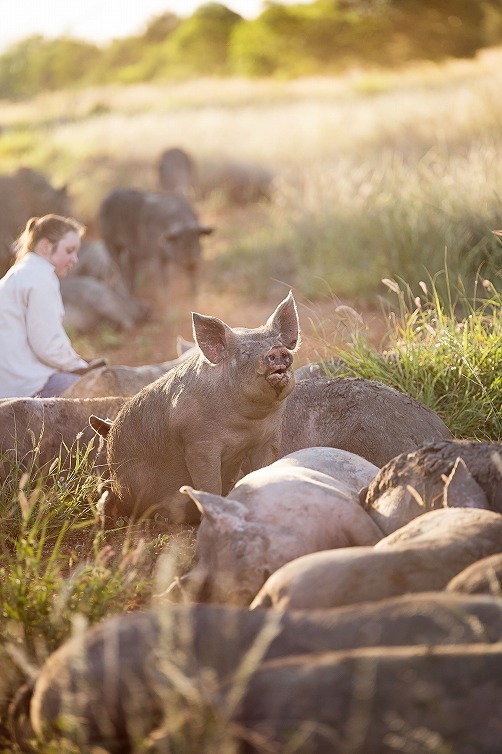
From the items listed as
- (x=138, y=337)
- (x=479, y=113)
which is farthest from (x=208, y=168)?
(x=138, y=337)

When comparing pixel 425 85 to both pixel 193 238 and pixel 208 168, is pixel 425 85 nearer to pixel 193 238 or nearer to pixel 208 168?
pixel 208 168

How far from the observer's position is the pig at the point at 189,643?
2.55 meters

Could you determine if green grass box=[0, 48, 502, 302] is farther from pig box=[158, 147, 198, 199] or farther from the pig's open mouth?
the pig's open mouth

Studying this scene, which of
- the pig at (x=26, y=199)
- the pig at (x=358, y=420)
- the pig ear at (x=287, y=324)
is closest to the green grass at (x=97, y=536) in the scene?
the pig at (x=358, y=420)

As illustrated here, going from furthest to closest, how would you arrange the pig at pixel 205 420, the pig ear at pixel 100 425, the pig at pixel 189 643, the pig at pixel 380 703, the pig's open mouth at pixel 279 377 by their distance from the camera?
the pig ear at pixel 100 425 → the pig at pixel 205 420 → the pig's open mouth at pixel 279 377 → the pig at pixel 189 643 → the pig at pixel 380 703

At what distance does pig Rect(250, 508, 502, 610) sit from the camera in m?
3.03

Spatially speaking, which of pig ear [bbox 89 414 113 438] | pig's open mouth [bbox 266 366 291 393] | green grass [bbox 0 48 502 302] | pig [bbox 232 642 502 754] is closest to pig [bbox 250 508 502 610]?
pig [bbox 232 642 502 754]

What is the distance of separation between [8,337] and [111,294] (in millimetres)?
5632

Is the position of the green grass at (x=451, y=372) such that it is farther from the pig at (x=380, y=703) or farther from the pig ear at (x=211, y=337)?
the pig at (x=380, y=703)

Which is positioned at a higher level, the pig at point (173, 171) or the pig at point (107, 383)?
the pig at point (107, 383)

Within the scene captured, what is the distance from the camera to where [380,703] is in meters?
2.36

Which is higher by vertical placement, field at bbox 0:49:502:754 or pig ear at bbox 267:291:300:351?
pig ear at bbox 267:291:300:351

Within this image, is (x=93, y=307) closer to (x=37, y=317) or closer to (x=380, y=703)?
(x=37, y=317)

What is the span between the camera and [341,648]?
2.64 meters
